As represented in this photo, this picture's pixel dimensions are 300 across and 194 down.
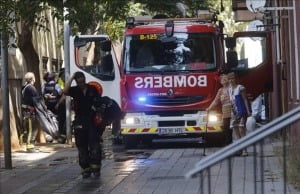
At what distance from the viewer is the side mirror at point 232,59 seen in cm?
1634

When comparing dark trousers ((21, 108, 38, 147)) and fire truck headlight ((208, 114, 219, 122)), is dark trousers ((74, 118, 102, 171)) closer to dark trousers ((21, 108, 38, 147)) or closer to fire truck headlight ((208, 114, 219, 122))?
fire truck headlight ((208, 114, 219, 122))

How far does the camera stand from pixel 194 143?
721 inches

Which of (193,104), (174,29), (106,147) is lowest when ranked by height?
(106,147)

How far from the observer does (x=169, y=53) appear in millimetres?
16594

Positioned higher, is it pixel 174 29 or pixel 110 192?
pixel 174 29

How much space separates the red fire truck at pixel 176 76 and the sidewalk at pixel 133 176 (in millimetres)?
897

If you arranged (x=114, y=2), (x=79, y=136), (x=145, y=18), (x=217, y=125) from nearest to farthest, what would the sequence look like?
1. (x=79, y=136)
2. (x=217, y=125)
3. (x=145, y=18)
4. (x=114, y=2)

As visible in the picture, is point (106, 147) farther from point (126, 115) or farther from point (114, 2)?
point (114, 2)

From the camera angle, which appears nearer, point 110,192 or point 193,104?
point 110,192

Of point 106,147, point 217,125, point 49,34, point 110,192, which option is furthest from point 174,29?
point 49,34

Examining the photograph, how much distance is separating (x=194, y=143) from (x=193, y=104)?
2.10 m

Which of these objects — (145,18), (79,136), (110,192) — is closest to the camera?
(110,192)

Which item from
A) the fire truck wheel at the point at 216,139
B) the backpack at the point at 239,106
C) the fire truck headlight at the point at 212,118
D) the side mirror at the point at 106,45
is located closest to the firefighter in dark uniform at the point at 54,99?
the side mirror at the point at 106,45

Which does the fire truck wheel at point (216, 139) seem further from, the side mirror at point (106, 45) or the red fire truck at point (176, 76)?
the side mirror at point (106, 45)
